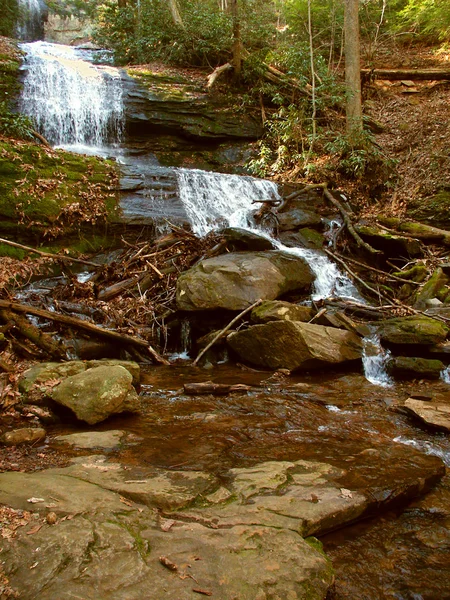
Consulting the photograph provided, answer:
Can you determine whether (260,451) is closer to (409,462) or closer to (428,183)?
(409,462)

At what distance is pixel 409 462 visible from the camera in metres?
3.44

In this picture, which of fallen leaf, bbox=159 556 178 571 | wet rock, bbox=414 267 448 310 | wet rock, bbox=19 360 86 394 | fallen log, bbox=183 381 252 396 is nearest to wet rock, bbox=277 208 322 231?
wet rock, bbox=414 267 448 310

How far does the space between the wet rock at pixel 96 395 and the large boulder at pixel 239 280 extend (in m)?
2.70

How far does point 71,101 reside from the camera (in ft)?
44.9

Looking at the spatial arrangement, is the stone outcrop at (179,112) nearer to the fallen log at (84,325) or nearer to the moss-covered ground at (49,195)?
the moss-covered ground at (49,195)

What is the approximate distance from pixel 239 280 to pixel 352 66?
10.3m

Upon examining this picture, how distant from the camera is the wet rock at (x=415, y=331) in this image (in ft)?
19.6

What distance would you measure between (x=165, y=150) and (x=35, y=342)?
429 inches

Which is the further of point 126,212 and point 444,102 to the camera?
point 444,102

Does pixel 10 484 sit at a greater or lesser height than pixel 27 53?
lesser

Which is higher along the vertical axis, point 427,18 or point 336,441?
point 427,18

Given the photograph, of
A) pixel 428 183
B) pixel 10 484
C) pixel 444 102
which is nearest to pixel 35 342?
pixel 10 484

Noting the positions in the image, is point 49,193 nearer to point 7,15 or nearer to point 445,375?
point 445,375

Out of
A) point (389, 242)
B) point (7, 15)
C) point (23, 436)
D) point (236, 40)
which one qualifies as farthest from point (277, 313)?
point (7, 15)
